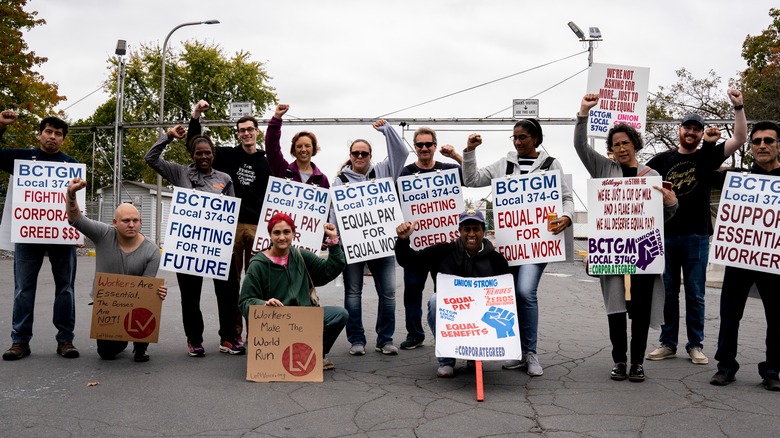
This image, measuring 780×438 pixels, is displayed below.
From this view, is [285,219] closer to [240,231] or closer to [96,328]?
[240,231]

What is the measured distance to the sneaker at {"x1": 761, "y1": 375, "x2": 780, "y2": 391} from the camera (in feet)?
18.3

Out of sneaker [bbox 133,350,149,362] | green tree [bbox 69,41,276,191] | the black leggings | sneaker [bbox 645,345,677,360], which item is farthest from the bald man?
green tree [bbox 69,41,276,191]

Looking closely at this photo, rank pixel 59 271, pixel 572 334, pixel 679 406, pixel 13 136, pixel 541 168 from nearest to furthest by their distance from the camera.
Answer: pixel 679 406 → pixel 541 168 → pixel 59 271 → pixel 572 334 → pixel 13 136

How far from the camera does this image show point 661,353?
6.90 m

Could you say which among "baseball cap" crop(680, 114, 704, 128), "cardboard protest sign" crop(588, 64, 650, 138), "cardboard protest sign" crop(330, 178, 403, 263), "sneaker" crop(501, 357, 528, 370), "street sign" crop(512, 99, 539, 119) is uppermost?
"street sign" crop(512, 99, 539, 119)

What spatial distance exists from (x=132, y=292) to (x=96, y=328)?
1.43 ft

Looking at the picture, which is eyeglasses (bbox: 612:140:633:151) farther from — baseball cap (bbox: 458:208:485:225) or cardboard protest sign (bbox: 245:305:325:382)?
cardboard protest sign (bbox: 245:305:325:382)

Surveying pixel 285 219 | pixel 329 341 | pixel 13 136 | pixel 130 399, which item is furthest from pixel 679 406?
pixel 13 136

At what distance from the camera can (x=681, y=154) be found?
267 inches

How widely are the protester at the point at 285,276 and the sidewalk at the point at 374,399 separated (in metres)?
0.48

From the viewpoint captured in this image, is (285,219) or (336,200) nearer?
(285,219)

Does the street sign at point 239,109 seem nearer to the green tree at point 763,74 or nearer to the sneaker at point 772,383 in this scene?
the green tree at point 763,74

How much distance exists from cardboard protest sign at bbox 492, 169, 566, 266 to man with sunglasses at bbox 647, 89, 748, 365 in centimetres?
118

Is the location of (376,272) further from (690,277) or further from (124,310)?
(690,277)
